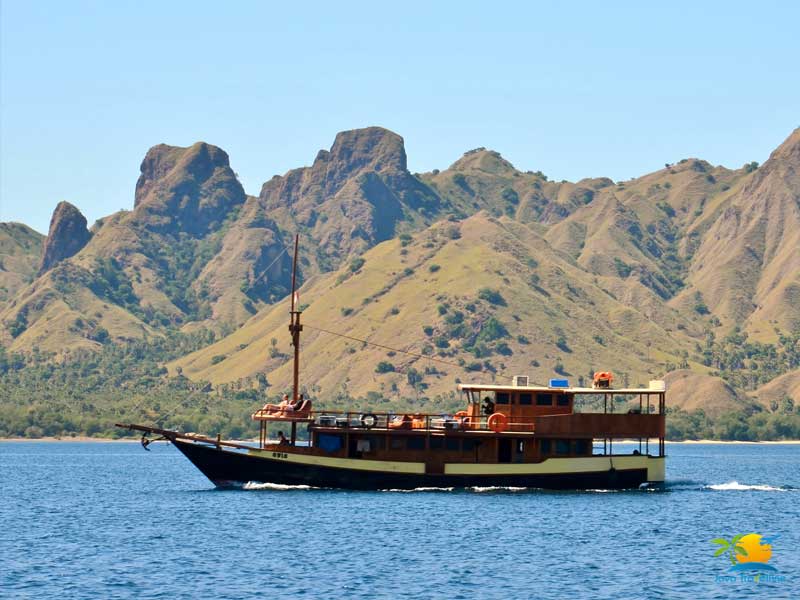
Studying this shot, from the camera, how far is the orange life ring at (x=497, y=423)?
7819 cm

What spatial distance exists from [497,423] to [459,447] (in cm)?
282

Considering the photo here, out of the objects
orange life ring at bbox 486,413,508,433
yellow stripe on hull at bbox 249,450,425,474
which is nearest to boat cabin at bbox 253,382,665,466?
orange life ring at bbox 486,413,508,433

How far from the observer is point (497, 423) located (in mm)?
78250

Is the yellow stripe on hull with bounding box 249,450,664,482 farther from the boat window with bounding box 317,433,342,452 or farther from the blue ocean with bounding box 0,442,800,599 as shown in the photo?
the blue ocean with bounding box 0,442,800,599

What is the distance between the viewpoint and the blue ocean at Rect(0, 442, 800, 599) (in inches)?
1889

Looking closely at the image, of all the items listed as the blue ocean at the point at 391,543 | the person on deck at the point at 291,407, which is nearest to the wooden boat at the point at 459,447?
the person on deck at the point at 291,407

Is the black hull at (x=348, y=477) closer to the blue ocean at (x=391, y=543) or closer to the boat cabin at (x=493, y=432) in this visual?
the blue ocean at (x=391, y=543)

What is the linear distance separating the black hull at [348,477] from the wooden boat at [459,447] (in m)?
0.06

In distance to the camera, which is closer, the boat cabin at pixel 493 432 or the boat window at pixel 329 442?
the boat cabin at pixel 493 432

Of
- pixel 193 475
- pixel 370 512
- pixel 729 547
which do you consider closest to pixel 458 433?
pixel 370 512

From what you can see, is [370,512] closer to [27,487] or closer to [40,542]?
[40,542]

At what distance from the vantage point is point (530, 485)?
261 ft

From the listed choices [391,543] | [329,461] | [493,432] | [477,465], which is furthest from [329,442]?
[391,543]

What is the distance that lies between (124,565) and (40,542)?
9260mm
